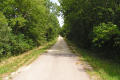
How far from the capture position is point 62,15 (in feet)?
84.2

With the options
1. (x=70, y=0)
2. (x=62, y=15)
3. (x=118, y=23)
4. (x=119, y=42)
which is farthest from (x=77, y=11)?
(x=119, y=42)

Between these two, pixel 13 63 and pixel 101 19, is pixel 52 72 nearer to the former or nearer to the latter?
pixel 13 63

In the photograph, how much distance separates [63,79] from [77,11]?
14435mm

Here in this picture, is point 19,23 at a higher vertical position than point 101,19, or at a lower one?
higher

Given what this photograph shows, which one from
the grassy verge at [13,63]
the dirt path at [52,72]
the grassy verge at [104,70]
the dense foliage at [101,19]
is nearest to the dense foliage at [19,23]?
the grassy verge at [13,63]

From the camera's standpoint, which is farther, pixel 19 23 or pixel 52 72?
pixel 19 23

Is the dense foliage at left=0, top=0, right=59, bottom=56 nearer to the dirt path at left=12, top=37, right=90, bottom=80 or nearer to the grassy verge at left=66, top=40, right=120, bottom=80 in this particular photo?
the dirt path at left=12, top=37, right=90, bottom=80

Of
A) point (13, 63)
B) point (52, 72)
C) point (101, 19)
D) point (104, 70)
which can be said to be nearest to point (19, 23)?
point (13, 63)

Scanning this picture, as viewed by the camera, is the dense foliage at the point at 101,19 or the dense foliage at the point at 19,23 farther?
the dense foliage at the point at 19,23

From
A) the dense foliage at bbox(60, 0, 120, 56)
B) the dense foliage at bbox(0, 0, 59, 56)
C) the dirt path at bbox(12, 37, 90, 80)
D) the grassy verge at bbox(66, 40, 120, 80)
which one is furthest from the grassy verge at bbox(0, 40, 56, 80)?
the dense foliage at bbox(60, 0, 120, 56)

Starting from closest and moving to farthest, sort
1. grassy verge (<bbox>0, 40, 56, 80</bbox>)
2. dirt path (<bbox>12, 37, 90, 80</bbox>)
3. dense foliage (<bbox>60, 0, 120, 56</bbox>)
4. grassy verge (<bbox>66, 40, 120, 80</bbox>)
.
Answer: dirt path (<bbox>12, 37, 90, 80</bbox>)
grassy verge (<bbox>66, 40, 120, 80</bbox>)
grassy verge (<bbox>0, 40, 56, 80</bbox>)
dense foliage (<bbox>60, 0, 120, 56</bbox>)

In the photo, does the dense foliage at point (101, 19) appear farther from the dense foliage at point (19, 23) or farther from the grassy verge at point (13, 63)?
the dense foliage at point (19, 23)

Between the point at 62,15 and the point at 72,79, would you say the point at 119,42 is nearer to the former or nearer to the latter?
the point at 72,79

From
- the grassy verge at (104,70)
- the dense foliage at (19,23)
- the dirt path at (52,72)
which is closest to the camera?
the dirt path at (52,72)
